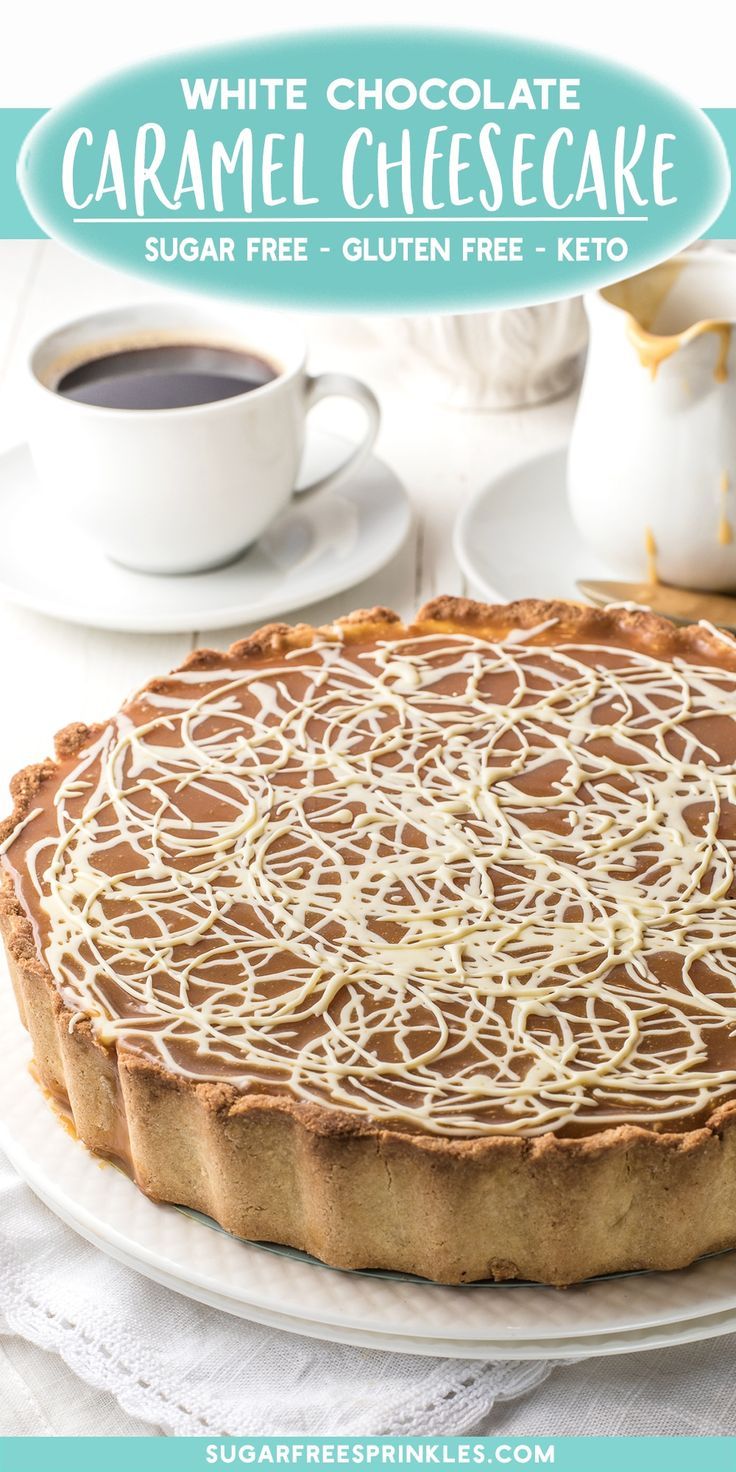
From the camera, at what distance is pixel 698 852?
201 centimetres

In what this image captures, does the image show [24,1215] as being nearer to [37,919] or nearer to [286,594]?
[37,919]

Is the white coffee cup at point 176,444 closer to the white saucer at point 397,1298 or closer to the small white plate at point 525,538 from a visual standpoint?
the small white plate at point 525,538

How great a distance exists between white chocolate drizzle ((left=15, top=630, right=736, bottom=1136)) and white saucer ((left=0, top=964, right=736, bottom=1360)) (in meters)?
0.19

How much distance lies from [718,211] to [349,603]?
952mm

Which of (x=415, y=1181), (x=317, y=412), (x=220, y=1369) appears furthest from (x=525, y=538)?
(x=220, y=1369)

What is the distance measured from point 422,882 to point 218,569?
1206mm

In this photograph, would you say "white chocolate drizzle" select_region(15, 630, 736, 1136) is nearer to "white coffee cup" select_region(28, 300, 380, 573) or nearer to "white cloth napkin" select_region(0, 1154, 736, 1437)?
"white cloth napkin" select_region(0, 1154, 736, 1437)

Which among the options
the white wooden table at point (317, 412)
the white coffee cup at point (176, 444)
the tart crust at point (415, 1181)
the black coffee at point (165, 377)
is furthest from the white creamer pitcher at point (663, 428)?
the tart crust at point (415, 1181)

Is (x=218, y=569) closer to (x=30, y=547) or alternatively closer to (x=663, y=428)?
(x=30, y=547)

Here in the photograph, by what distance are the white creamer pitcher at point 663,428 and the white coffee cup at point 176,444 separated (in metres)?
0.52

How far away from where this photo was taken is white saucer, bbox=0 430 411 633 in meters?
2.87

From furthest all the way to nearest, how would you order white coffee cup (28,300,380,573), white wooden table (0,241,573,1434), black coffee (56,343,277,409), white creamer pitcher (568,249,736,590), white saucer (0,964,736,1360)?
black coffee (56,343,277,409) < white coffee cup (28,300,380,573) < white creamer pitcher (568,249,736,590) < white wooden table (0,241,573,1434) < white saucer (0,964,736,1360)

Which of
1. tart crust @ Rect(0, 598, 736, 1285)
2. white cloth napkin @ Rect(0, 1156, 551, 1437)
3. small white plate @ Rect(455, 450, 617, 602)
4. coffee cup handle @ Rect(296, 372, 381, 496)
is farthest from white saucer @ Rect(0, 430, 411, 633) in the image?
white cloth napkin @ Rect(0, 1156, 551, 1437)

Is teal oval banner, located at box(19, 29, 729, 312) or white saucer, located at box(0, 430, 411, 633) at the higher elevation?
teal oval banner, located at box(19, 29, 729, 312)
